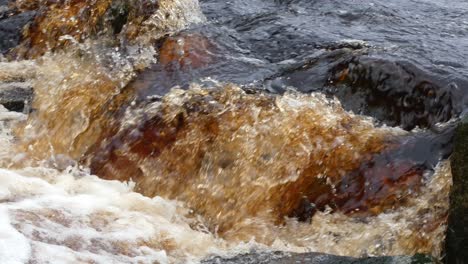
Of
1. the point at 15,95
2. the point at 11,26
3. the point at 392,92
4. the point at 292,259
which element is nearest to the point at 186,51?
the point at 15,95

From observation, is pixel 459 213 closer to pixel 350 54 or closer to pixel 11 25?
pixel 350 54

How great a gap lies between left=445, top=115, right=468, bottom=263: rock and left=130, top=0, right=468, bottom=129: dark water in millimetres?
1284

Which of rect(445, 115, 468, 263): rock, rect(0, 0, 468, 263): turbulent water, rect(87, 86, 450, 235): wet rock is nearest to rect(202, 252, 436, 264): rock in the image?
rect(0, 0, 468, 263): turbulent water

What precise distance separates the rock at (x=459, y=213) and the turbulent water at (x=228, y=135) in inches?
9.0

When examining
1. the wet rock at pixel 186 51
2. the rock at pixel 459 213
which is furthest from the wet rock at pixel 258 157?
the wet rock at pixel 186 51

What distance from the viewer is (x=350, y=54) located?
6.93 metres

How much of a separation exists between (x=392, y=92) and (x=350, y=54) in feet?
2.68

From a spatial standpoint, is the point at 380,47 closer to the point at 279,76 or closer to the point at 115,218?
the point at 279,76

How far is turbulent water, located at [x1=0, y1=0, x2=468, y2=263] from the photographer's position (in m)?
5.15

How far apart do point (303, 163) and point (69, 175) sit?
6.95 ft

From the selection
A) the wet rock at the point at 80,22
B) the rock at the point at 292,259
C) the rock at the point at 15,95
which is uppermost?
the wet rock at the point at 80,22

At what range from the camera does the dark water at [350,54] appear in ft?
20.3

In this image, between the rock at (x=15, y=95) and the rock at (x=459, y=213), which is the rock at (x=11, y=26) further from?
the rock at (x=459, y=213)

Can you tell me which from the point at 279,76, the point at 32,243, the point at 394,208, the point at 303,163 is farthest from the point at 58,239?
the point at 279,76
